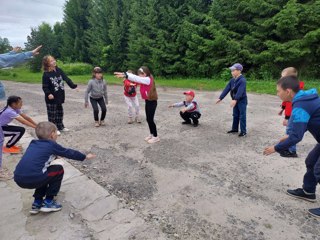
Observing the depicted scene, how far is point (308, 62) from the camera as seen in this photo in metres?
15.4

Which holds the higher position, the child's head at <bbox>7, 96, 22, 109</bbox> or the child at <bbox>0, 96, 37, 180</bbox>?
the child's head at <bbox>7, 96, 22, 109</bbox>

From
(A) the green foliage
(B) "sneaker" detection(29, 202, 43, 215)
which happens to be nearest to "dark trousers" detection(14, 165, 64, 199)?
(B) "sneaker" detection(29, 202, 43, 215)

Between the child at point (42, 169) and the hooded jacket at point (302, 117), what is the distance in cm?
269

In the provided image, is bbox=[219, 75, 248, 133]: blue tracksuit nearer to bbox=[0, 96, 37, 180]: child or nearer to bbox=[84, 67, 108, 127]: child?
bbox=[84, 67, 108, 127]: child

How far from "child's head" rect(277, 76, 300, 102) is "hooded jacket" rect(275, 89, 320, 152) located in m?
0.07

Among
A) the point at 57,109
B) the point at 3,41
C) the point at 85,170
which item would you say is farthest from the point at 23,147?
the point at 3,41

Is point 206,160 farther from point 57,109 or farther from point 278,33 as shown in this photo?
point 278,33

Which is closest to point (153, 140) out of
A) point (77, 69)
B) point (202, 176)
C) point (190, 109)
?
point (190, 109)

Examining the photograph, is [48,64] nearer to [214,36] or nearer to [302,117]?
[302,117]

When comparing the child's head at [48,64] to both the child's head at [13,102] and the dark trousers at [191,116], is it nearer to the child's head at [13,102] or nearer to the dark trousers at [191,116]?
the child's head at [13,102]

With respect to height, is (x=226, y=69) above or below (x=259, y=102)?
above

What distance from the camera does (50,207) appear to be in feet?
12.0

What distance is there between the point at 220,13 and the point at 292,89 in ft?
51.1

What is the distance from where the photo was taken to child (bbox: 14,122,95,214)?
11.0 ft
